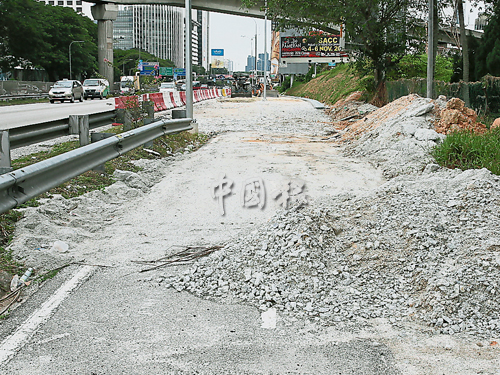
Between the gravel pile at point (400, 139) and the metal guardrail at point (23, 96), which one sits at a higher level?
the metal guardrail at point (23, 96)

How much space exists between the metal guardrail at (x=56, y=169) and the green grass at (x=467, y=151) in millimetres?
5407

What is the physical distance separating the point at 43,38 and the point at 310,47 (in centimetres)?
3406

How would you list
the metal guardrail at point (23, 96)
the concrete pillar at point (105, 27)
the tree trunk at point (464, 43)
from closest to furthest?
the tree trunk at point (464, 43) < the metal guardrail at point (23, 96) < the concrete pillar at point (105, 27)

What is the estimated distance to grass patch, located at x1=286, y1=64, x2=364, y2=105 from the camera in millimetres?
43906

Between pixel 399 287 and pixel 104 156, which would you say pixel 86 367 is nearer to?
pixel 399 287

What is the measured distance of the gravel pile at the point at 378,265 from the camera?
438cm

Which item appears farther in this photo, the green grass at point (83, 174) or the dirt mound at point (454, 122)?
the dirt mound at point (454, 122)

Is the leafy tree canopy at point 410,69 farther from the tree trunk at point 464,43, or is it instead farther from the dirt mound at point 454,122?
the dirt mound at point 454,122

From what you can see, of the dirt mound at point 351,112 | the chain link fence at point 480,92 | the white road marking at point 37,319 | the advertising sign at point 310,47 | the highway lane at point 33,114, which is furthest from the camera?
the advertising sign at point 310,47

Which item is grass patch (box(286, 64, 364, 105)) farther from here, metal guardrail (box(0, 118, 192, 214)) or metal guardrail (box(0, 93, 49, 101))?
metal guardrail (box(0, 118, 192, 214))

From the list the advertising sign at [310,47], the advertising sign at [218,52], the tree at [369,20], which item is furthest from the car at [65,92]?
the advertising sign at [218,52]

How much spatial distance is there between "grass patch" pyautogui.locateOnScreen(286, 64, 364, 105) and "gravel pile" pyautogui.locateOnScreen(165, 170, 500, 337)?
96.8ft

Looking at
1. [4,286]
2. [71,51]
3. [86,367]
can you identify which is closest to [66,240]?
[4,286]

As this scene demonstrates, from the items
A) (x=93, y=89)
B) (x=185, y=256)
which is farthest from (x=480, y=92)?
(x=93, y=89)
